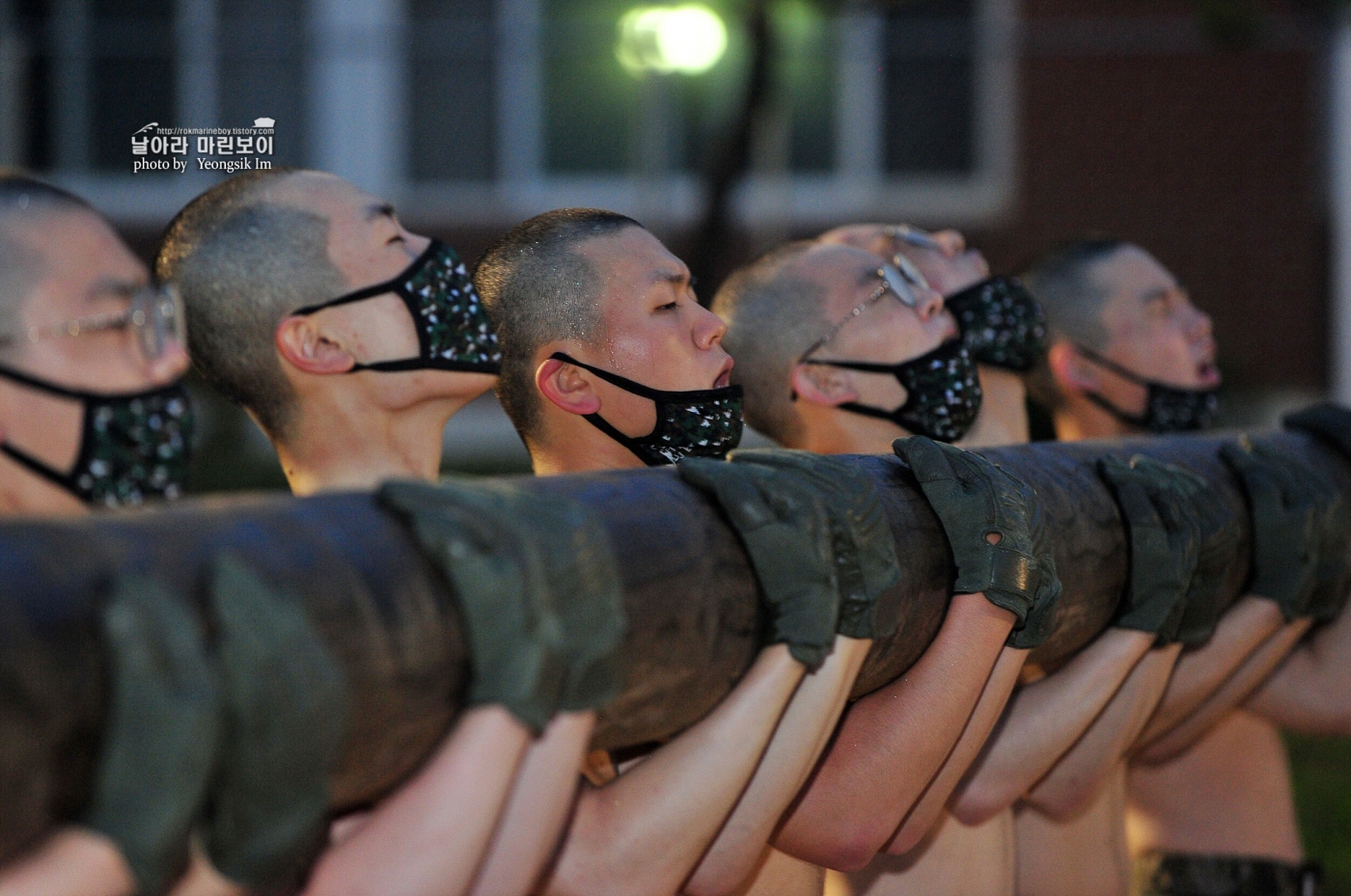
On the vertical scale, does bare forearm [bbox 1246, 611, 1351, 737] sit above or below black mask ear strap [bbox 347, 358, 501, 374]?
below

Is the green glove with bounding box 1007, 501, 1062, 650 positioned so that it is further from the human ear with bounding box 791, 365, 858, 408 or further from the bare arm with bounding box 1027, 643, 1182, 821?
the human ear with bounding box 791, 365, 858, 408

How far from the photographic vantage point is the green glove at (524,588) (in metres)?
1.72

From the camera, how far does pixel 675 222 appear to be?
1285cm

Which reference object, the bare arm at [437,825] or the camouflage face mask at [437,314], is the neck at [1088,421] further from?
the bare arm at [437,825]

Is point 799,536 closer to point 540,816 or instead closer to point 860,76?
point 540,816

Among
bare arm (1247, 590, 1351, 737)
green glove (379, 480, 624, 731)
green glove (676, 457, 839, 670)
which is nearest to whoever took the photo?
green glove (379, 480, 624, 731)

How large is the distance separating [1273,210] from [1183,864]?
9534mm

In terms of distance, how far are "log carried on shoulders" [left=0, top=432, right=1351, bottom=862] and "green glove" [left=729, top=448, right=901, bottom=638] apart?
7 centimetres

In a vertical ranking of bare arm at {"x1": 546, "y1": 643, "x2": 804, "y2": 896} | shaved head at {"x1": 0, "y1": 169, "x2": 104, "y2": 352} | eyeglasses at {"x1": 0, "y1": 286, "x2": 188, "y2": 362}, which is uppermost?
shaved head at {"x1": 0, "y1": 169, "x2": 104, "y2": 352}

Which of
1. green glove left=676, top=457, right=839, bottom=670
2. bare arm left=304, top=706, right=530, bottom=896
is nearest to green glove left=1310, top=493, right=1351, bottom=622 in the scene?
green glove left=676, top=457, right=839, bottom=670

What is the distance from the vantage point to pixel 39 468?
1899mm

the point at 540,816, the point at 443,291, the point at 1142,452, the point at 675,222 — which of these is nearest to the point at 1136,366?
the point at 1142,452

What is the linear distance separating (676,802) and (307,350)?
992mm

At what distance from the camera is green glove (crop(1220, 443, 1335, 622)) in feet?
12.0
